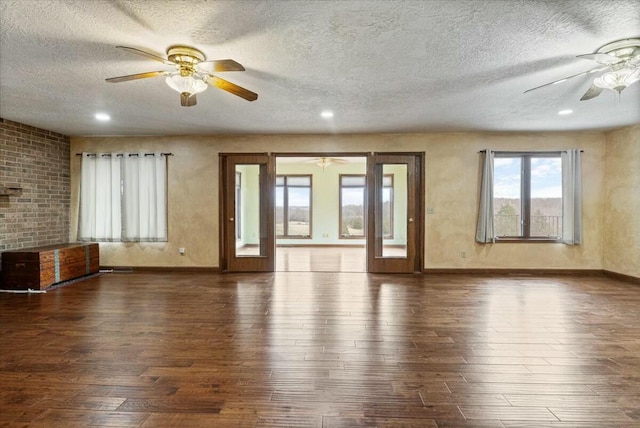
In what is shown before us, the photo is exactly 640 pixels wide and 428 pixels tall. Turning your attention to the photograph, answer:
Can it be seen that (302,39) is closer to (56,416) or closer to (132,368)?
(132,368)

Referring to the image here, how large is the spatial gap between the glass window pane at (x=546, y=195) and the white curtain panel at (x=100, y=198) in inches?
302

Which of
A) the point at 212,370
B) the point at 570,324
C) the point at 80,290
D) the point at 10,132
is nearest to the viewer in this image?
the point at 212,370

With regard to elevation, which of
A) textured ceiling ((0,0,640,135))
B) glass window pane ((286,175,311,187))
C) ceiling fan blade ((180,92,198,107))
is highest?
textured ceiling ((0,0,640,135))

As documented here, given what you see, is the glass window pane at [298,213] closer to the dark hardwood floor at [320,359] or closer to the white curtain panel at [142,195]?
the white curtain panel at [142,195]

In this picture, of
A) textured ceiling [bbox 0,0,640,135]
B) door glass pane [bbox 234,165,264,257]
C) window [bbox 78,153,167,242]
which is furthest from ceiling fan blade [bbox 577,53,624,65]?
window [bbox 78,153,167,242]

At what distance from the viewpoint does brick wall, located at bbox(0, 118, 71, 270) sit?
5.08 m

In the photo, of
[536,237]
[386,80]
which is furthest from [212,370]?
[536,237]

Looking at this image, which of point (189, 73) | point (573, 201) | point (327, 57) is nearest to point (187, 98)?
point (189, 73)

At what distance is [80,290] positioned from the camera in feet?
15.6

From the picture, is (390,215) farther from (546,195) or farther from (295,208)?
(295,208)

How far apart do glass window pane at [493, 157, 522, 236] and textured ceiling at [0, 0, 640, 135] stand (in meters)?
1.11

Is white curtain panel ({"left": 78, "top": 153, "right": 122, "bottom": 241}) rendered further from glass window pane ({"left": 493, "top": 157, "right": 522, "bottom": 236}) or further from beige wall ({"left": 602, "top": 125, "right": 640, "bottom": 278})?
beige wall ({"left": 602, "top": 125, "right": 640, "bottom": 278})

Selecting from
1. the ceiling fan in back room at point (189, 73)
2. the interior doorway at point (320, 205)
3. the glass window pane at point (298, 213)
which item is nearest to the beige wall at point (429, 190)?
the ceiling fan in back room at point (189, 73)

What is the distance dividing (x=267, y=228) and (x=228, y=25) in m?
4.05
